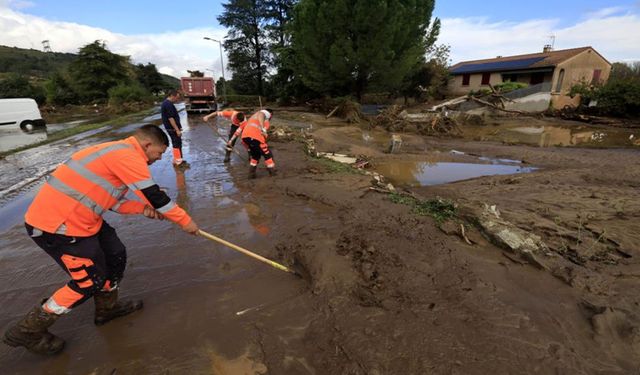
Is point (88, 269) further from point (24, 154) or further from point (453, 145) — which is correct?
point (453, 145)

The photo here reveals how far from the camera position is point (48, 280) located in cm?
339

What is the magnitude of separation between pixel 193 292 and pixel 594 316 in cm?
345

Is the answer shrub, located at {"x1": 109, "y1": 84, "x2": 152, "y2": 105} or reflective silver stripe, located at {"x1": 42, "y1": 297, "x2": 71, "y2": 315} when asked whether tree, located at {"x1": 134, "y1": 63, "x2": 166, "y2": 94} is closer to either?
shrub, located at {"x1": 109, "y1": 84, "x2": 152, "y2": 105}

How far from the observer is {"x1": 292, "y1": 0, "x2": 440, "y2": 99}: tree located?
17188 mm

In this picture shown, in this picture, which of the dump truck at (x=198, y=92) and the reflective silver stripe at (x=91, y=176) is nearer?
the reflective silver stripe at (x=91, y=176)

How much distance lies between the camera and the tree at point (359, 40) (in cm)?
1719

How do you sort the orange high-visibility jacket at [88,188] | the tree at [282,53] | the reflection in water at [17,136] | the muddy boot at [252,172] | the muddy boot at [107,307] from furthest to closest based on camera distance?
the tree at [282,53]
the reflection in water at [17,136]
the muddy boot at [252,172]
the muddy boot at [107,307]
the orange high-visibility jacket at [88,188]

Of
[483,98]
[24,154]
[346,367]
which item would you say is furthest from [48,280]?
[483,98]

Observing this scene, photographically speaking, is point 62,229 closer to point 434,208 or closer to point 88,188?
point 88,188

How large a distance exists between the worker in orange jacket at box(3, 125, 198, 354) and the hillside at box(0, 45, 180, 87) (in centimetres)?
7660

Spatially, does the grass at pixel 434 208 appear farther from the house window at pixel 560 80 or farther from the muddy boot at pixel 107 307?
the house window at pixel 560 80

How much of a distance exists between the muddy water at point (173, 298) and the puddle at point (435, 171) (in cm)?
374

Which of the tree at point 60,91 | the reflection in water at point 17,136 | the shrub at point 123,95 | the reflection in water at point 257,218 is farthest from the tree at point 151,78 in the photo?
the reflection in water at point 257,218

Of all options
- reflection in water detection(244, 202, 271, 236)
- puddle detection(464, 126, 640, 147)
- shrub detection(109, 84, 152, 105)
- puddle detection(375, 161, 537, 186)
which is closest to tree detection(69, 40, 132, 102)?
shrub detection(109, 84, 152, 105)
